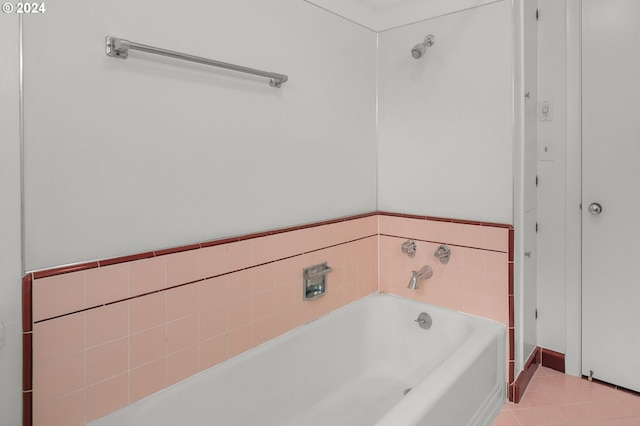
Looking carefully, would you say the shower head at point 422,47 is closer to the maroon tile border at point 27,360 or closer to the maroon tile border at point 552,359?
the maroon tile border at point 552,359

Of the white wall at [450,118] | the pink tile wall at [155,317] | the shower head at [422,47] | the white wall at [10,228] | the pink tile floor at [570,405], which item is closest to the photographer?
the white wall at [10,228]

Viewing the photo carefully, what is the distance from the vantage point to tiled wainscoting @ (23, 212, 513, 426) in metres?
1.14

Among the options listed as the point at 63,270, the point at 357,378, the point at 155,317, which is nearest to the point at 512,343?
the point at 357,378

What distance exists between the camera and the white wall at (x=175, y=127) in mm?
1134

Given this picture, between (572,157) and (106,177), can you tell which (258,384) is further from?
(572,157)

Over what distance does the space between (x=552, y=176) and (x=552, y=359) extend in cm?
102

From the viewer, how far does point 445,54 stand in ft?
7.03

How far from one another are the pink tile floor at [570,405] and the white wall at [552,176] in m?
0.23

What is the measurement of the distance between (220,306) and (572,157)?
6.29 ft

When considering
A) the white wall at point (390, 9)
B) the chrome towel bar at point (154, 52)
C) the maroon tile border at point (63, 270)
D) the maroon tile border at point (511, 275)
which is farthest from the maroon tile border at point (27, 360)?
the maroon tile border at point (511, 275)

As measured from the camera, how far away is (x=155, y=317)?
1359 mm

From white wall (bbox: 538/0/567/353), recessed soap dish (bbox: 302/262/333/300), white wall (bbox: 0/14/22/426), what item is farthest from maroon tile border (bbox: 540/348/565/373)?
white wall (bbox: 0/14/22/426)

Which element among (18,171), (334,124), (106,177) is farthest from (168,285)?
(334,124)

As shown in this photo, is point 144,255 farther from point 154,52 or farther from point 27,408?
point 154,52
